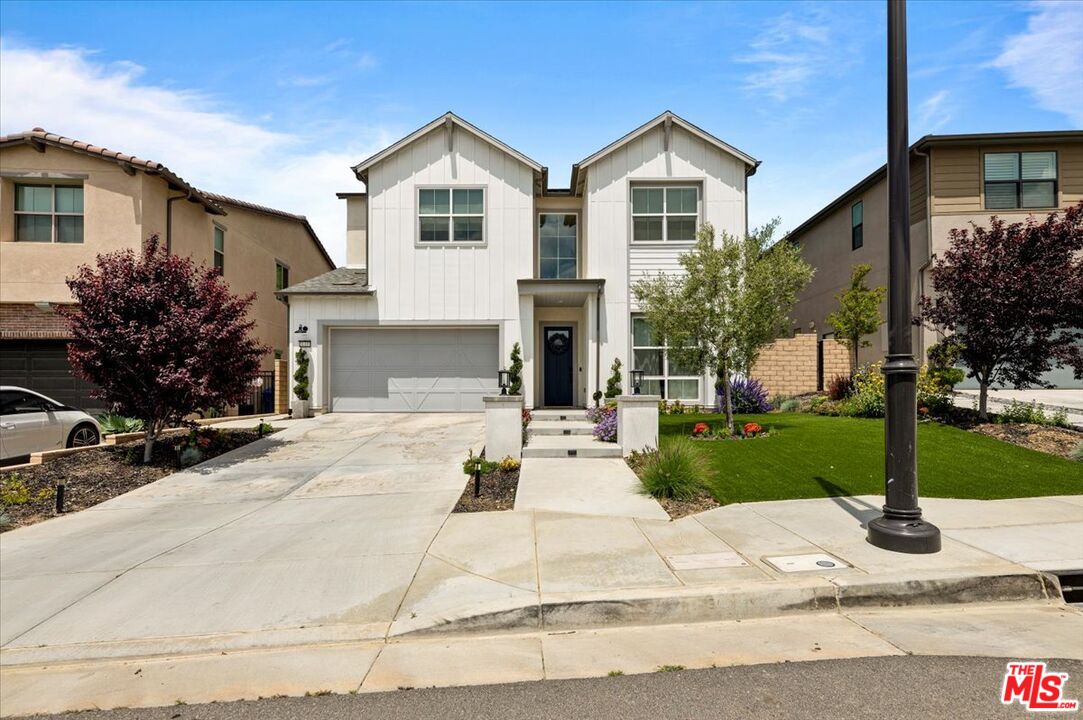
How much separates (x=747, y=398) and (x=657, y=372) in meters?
2.50

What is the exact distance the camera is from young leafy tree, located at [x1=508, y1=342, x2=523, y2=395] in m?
15.5

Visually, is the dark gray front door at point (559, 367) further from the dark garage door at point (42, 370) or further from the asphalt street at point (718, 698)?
the asphalt street at point (718, 698)

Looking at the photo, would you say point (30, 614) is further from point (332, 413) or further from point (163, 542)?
point (332, 413)

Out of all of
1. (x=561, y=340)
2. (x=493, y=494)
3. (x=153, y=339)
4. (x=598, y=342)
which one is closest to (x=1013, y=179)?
(x=598, y=342)

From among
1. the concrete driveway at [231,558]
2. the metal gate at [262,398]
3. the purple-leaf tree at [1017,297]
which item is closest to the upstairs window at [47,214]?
the metal gate at [262,398]

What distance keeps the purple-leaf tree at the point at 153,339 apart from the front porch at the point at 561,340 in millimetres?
7483

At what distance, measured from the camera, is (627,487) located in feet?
27.0

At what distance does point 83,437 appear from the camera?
470 inches

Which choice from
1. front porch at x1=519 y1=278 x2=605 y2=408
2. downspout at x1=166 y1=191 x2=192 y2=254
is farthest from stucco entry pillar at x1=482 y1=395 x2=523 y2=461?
downspout at x1=166 y1=191 x2=192 y2=254

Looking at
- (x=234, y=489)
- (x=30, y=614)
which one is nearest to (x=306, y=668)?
(x=30, y=614)

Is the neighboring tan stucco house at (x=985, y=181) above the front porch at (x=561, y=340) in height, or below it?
above

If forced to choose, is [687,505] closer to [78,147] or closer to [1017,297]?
[1017,297]

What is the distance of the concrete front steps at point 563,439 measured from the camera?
405 inches

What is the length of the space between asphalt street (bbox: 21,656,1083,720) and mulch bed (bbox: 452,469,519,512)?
13.3 ft
